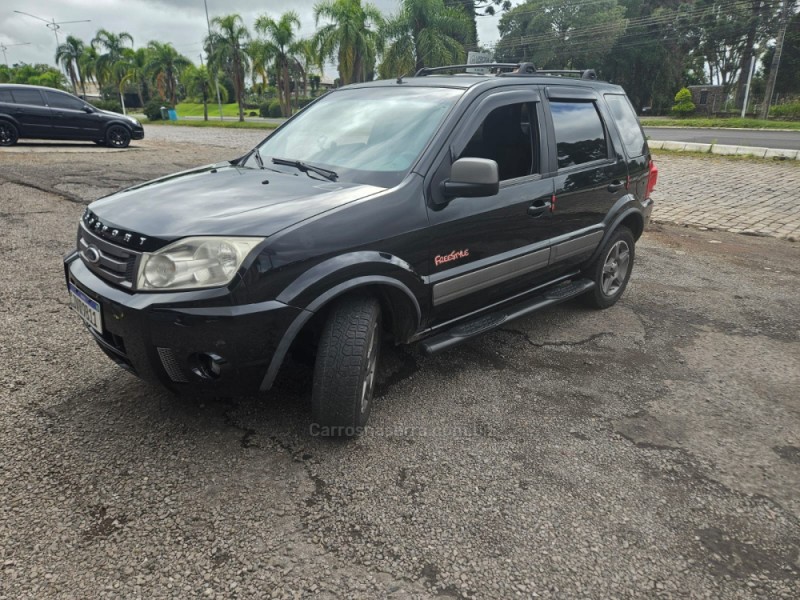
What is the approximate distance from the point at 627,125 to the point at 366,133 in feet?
8.19

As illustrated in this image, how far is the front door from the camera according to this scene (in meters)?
3.05

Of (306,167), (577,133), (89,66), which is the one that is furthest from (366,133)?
(89,66)

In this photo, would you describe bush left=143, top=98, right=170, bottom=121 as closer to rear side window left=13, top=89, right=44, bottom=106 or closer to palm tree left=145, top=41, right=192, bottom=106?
palm tree left=145, top=41, right=192, bottom=106

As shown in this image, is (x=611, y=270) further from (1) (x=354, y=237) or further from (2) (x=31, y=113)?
(2) (x=31, y=113)

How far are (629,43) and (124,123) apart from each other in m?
45.4

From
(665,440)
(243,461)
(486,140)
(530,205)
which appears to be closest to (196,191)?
(243,461)

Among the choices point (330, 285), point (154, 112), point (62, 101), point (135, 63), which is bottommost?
point (330, 285)

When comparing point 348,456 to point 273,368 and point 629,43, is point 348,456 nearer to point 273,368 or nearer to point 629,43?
point 273,368

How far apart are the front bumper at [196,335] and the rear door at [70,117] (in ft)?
48.8

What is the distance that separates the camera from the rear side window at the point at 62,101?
14.5 m

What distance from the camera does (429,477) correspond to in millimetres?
2574

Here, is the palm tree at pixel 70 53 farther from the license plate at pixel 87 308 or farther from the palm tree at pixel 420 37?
the license plate at pixel 87 308

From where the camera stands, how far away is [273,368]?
249 centimetres

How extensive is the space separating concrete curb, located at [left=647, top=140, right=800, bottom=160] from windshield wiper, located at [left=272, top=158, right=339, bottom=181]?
14.5m
